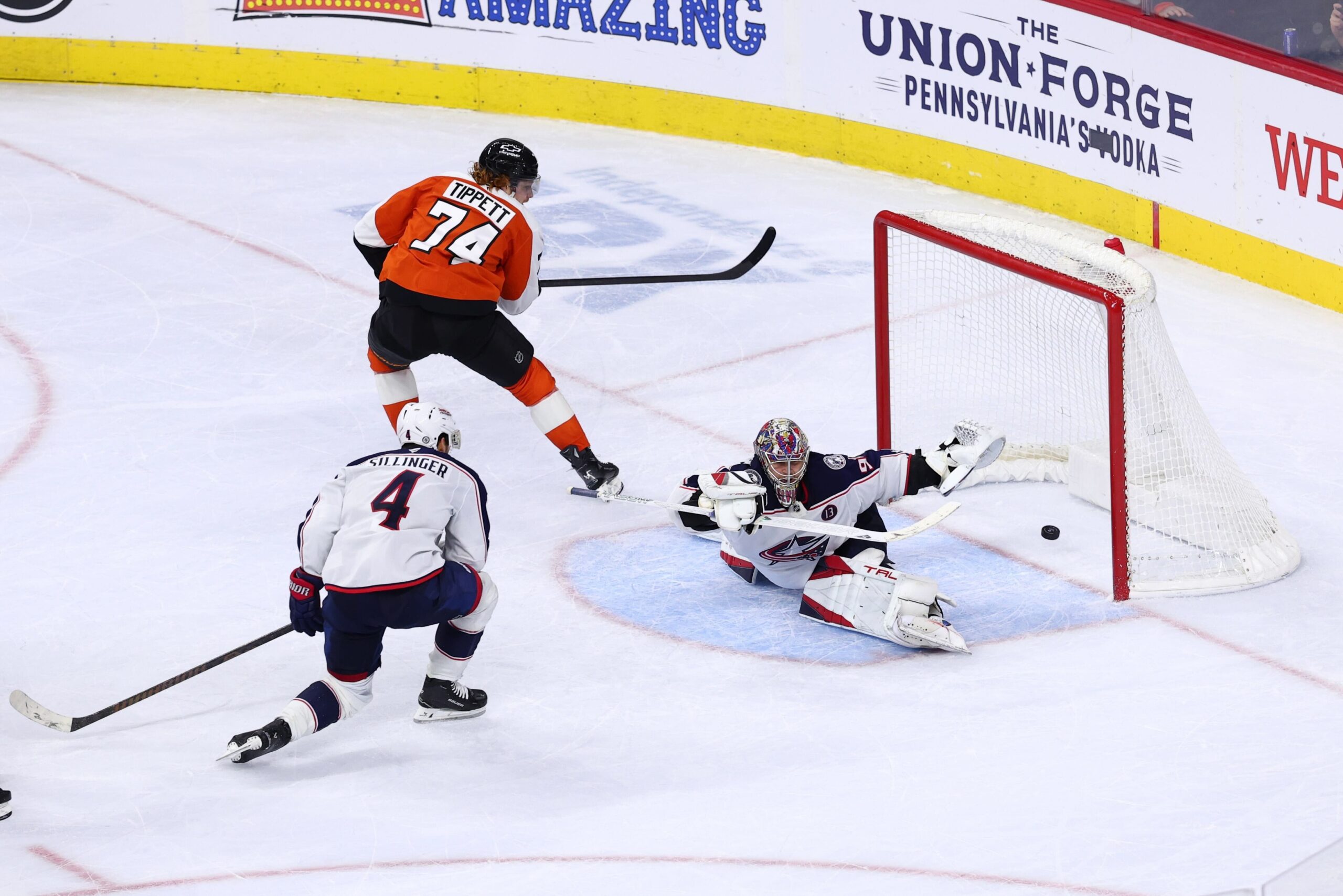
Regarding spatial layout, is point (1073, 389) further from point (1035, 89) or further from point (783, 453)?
point (1035, 89)

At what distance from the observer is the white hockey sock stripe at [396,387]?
19.2 feet

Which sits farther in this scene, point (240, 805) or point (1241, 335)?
point (1241, 335)

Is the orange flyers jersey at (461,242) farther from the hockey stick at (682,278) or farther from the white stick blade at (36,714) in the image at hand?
the white stick blade at (36,714)

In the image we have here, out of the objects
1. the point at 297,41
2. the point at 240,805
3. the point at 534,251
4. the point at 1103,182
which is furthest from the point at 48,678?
the point at 297,41

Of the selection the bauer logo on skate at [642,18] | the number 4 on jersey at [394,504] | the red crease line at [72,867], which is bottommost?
the red crease line at [72,867]

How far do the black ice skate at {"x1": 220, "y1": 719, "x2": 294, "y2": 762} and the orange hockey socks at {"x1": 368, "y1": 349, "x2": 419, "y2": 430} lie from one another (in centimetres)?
175

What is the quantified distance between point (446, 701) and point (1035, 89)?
4.56m

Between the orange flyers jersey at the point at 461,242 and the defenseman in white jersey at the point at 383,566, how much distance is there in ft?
3.80

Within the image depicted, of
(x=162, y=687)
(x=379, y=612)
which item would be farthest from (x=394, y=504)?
(x=162, y=687)

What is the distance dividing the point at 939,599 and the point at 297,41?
6410 millimetres

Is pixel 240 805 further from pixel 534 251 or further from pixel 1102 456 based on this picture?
pixel 1102 456

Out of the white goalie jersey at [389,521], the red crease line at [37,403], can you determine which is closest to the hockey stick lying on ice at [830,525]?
the white goalie jersey at [389,521]

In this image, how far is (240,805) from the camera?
421 centimetres

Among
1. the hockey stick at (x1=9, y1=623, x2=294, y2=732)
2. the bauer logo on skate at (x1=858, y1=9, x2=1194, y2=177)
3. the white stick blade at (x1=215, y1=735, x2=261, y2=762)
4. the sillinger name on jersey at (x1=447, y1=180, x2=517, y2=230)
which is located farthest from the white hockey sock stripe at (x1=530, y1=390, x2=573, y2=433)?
the bauer logo on skate at (x1=858, y1=9, x2=1194, y2=177)
